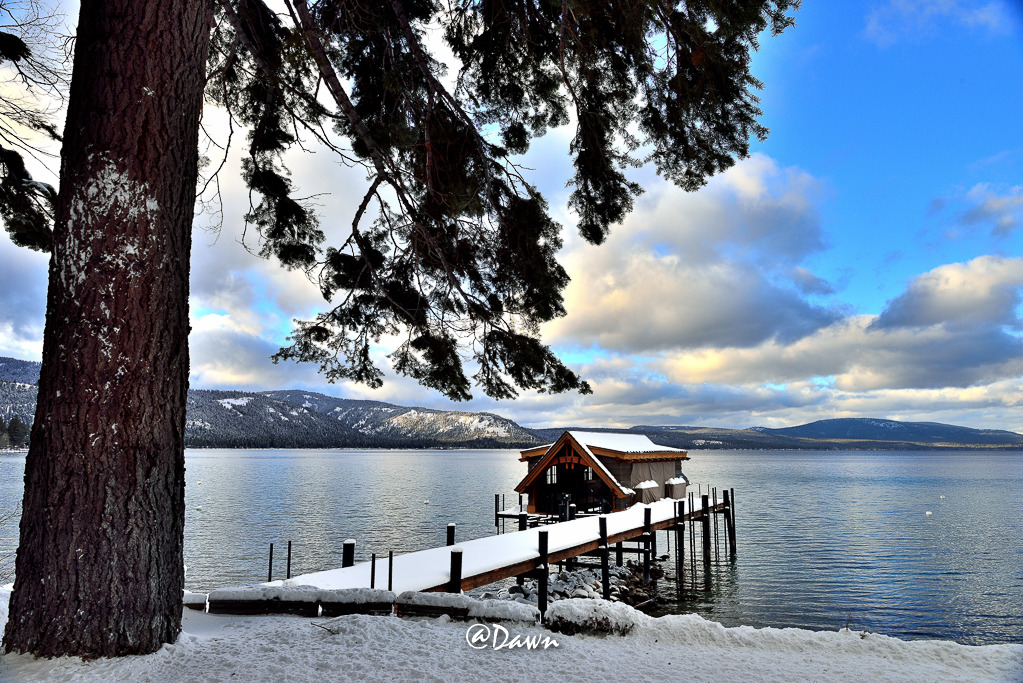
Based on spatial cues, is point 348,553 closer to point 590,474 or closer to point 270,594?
point 270,594

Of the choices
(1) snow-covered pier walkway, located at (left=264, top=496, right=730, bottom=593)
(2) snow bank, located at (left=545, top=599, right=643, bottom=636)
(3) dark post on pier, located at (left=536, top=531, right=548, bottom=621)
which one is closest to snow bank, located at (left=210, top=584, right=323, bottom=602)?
(1) snow-covered pier walkway, located at (left=264, top=496, right=730, bottom=593)

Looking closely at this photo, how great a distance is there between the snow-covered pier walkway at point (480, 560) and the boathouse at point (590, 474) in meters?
3.18

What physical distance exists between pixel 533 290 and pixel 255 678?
560cm

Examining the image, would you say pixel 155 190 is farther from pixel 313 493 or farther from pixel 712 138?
pixel 313 493

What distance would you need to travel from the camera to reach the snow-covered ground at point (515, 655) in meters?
4.69

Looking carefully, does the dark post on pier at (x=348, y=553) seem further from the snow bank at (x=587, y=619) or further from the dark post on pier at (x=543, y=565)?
the snow bank at (x=587, y=619)

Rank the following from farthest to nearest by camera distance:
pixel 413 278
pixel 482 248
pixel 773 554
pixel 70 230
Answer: pixel 773 554 < pixel 413 278 < pixel 482 248 < pixel 70 230

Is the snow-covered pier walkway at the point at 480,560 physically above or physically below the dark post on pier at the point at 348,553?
below

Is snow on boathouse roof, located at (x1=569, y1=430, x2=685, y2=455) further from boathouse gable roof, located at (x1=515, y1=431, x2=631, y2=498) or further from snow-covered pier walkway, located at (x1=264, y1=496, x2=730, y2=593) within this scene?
snow-covered pier walkway, located at (x1=264, y1=496, x2=730, y2=593)

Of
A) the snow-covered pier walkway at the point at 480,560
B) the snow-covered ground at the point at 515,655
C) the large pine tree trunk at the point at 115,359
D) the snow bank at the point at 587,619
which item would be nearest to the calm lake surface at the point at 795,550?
the snow-covered pier walkway at the point at 480,560

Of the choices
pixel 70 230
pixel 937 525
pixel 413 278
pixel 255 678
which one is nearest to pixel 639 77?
pixel 413 278

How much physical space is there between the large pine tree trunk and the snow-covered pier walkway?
3505 mm

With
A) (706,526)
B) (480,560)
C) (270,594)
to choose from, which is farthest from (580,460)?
(270,594)

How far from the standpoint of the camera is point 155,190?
206 inches
